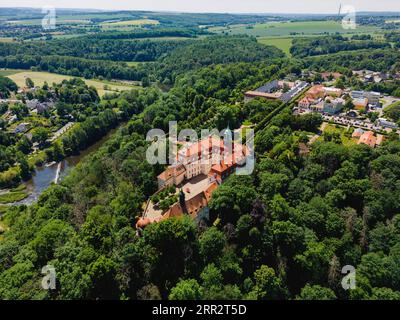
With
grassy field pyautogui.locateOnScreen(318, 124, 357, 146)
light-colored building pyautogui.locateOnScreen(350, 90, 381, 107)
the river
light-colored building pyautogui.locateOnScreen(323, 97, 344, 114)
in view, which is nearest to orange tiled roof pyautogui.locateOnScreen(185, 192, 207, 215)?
grassy field pyautogui.locateOnScreen(318, 124, 357, 146)

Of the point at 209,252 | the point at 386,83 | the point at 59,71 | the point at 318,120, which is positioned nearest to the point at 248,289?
the point at 209,252

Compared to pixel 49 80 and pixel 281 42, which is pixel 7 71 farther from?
pixel 281 42

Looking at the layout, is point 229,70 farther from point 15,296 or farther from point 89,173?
point 15,296

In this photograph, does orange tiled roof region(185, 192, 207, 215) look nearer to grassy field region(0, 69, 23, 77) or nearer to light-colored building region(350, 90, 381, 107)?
light-colored building region(350, 90, 381, 107)

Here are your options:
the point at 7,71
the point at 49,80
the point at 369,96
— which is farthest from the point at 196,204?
the point at 7,71

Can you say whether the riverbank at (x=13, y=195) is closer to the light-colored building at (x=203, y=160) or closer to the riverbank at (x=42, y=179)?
the riverbank at (x=42, y=179)
